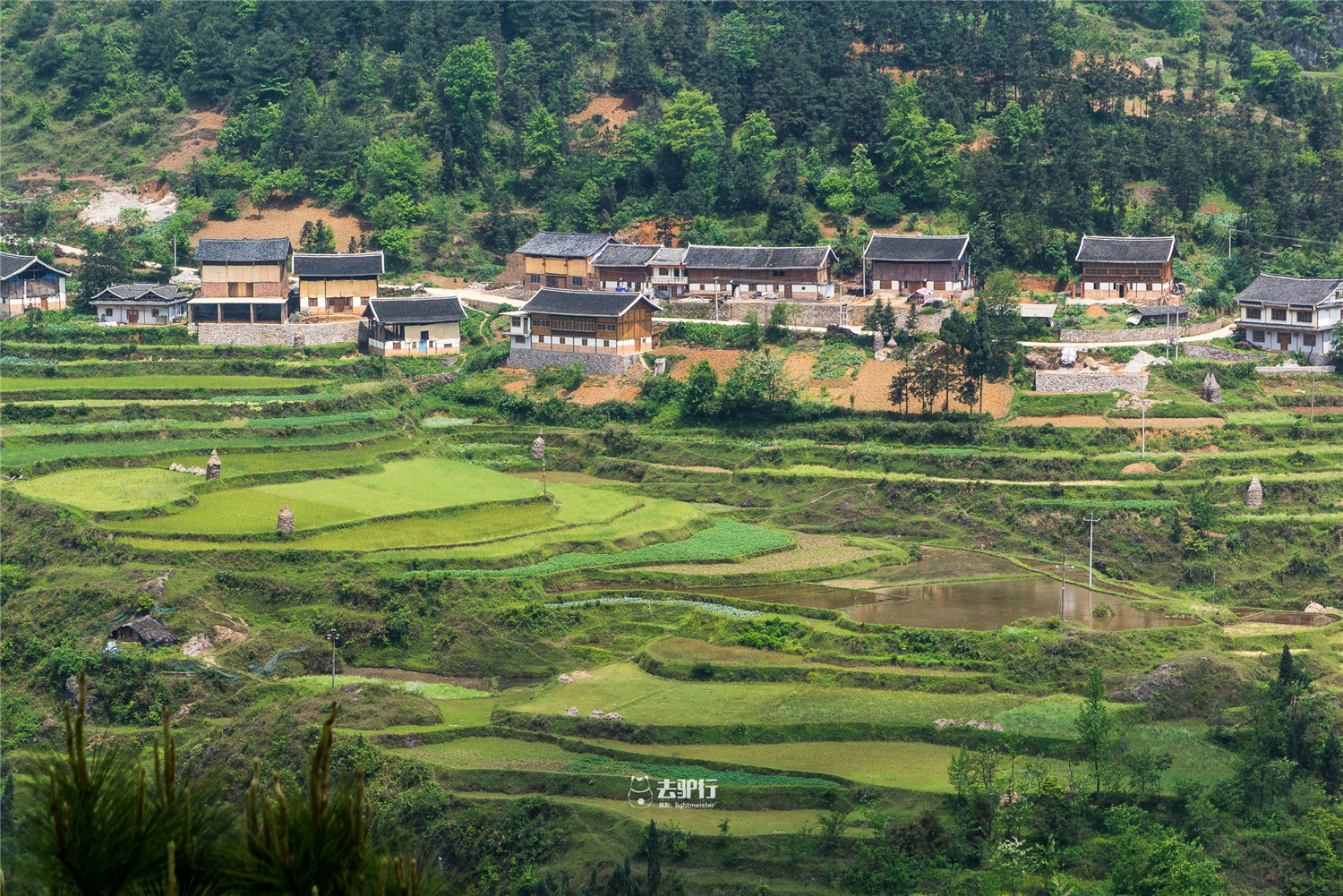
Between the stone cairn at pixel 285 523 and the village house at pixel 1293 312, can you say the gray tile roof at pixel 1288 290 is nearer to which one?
the village house at pixel 1293 312

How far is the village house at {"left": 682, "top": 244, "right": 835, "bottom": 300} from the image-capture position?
54.8 metres

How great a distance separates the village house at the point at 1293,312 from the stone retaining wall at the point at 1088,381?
5.82m

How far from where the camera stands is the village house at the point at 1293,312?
47.7 meters

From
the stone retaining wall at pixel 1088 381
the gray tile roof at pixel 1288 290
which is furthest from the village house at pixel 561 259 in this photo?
the gray tile roof at pixel 1288 290

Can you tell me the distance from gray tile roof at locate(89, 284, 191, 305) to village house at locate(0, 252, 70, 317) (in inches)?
76.2

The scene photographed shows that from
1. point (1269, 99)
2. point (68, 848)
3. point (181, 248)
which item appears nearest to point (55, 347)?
point (181, 248)

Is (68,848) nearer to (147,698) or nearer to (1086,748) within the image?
(1086,748)

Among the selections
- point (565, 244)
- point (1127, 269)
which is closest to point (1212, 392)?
point (1127, 269)

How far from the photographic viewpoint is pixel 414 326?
53.4 metres

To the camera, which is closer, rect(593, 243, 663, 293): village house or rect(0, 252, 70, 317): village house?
rect(0, 252, 70, 317): village house

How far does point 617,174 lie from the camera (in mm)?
65375

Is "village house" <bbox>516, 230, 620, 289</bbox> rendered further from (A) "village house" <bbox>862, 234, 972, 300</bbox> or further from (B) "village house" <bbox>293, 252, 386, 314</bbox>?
(A) "village house" <bbox>862, 234, 972, 300</bbox>

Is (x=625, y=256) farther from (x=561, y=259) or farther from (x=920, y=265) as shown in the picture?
(x=920, y=265)

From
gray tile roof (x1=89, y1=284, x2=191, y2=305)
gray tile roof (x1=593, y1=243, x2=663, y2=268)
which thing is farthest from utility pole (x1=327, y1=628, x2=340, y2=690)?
gray tile roof (x1=593, y1=243, x2=663, y2=268)
